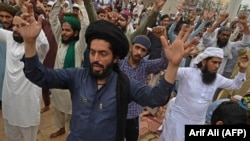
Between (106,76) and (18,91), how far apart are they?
1.28 meters

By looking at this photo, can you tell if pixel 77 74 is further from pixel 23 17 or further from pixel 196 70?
pixel 196 70

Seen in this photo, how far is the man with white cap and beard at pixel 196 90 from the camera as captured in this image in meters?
2.74

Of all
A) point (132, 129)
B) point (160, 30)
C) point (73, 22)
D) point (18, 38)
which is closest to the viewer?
point (160, 30)

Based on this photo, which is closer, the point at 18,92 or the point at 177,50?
the point at 177,50

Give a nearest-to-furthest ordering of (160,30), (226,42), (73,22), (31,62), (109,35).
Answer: (31,62), (109,35), (160,30), (73,22), (226,42)

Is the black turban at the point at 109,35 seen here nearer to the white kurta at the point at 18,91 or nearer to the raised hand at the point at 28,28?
the raised hand at the point at 28,28

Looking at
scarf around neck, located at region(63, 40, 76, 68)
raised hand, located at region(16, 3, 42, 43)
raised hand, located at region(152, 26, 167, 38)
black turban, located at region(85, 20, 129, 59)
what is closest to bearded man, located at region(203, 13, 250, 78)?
raised hand, located at region(152, 26, 167, 38)

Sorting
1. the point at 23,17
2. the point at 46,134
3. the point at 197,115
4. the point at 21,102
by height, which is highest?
the point at 23,17

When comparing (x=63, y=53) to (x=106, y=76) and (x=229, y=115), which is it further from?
(x=229, y=115)

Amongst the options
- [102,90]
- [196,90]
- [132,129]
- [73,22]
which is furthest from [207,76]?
[73,22]

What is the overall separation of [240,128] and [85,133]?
0.91 metres

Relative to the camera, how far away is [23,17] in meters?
1.61

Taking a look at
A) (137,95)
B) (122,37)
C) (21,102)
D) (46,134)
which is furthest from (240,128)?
(46,134)

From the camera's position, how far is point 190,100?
276 centimetres
